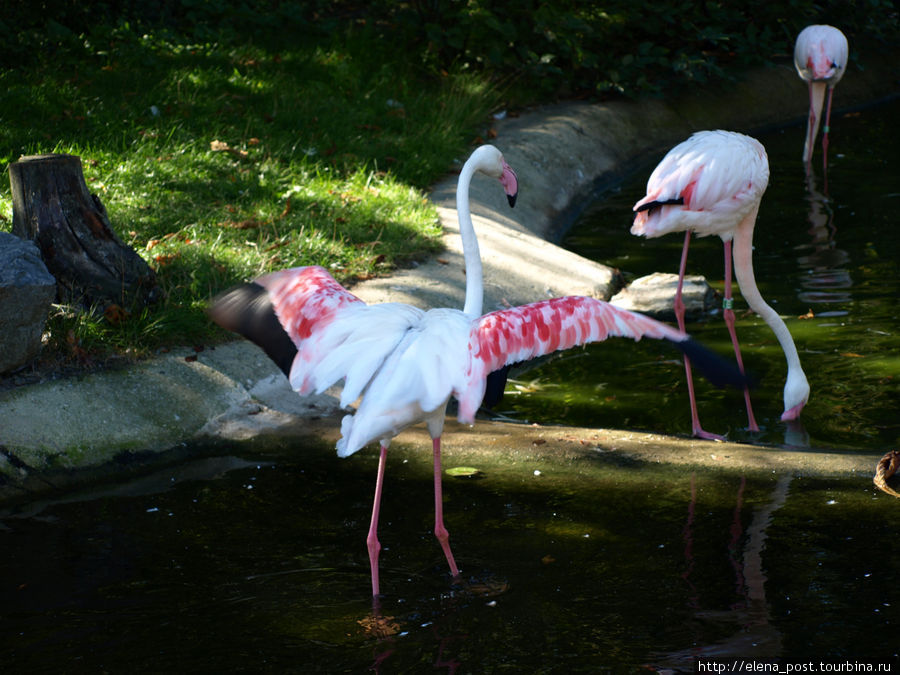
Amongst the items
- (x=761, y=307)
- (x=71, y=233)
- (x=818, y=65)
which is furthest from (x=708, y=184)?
(x=818, y=65)

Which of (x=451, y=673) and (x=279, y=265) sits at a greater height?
(x=279, y=265)

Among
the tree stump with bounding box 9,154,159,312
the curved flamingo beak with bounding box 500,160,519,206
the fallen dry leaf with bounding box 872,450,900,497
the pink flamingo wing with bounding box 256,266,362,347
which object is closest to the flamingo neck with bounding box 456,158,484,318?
the curved flamingo beak with bounding box 500,160,519,206

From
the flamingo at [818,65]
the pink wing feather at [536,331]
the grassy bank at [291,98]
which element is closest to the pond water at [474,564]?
the pink wing feather at [536,331]

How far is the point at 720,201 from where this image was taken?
15.5 feet

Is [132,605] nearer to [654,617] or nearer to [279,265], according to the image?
[654,617]

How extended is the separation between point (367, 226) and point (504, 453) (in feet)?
8.65

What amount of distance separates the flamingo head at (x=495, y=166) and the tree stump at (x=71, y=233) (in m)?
1.99

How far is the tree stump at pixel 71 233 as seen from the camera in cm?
465

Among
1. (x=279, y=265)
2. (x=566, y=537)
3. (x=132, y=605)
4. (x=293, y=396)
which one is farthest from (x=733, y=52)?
(x=132, y=605)

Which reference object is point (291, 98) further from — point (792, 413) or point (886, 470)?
point (886, 470)

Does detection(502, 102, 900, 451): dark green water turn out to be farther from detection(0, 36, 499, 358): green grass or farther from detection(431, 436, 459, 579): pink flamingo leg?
detection(431, 436, 459, 579): pink flamingo leg

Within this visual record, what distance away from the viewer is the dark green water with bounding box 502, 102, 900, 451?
15.5 ft

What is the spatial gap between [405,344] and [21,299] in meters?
1.89

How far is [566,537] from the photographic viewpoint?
3.42 m
